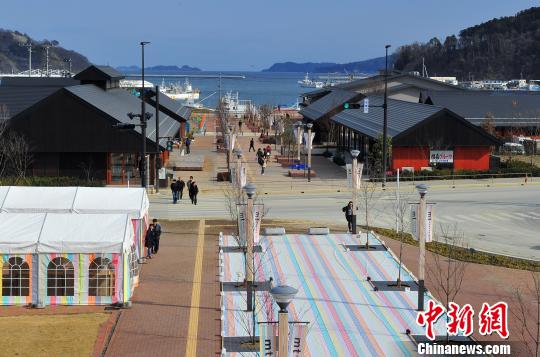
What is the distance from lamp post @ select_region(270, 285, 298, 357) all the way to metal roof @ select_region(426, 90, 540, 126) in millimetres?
59499

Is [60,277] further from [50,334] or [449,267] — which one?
[449,267]

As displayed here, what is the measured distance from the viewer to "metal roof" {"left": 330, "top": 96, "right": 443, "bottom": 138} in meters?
53.8

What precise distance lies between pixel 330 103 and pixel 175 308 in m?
61.1

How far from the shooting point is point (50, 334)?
66.8 feet

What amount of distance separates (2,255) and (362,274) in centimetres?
1164

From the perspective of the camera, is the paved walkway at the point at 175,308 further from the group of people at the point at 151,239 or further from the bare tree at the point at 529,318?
the bare tree at the point at 529,318

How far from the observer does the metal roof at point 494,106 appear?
71438 mm

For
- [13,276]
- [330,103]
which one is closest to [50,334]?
[13,276]

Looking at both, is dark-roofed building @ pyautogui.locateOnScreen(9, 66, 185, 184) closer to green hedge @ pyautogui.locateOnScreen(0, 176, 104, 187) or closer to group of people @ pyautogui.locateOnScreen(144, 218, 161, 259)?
green hedge @ pyautogui.locateOnScreen(0, 176, 104, 187)

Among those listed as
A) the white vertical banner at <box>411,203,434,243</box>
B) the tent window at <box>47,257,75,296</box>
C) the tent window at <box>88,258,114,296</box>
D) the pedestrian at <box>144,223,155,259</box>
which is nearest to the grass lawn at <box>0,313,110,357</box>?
the tent window at <box>88,258,114,296</box>

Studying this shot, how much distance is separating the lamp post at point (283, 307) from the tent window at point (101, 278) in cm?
1048

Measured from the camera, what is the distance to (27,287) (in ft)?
75.6

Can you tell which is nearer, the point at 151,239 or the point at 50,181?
the point at 151,239

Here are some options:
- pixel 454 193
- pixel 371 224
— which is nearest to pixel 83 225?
pixel 371 224
